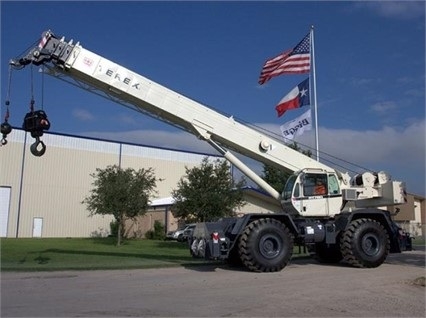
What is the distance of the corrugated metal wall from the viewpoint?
168 feet

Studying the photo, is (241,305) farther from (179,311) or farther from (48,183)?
(48,183)

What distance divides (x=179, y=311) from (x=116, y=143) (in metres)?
50.6

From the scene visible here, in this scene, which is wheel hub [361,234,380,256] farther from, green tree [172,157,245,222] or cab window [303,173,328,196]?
green tree [172,157,245,222]

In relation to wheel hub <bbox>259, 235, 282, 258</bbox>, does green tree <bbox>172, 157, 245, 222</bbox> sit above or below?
above

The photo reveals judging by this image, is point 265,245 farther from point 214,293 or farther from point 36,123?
point 36,123

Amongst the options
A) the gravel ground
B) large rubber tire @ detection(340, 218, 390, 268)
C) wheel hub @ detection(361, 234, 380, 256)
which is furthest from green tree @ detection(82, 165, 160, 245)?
wheel hub @ detection(361, 234, 380, 256)

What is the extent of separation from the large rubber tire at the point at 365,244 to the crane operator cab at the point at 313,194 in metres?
0.94

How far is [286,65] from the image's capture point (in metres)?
24.0

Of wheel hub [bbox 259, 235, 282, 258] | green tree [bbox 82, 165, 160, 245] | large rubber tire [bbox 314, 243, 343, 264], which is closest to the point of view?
wheel hub [bbox 259, 235, 282, 258]

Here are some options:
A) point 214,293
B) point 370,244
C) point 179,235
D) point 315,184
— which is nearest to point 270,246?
point 315,184

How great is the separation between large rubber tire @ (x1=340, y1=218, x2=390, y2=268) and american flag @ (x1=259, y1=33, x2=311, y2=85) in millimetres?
8648

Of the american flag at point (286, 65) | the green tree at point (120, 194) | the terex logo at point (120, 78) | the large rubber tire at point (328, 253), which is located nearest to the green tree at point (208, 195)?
the green tree at point (120, 194)

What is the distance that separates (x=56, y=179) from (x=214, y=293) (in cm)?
4525

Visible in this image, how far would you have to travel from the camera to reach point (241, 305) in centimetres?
1015
